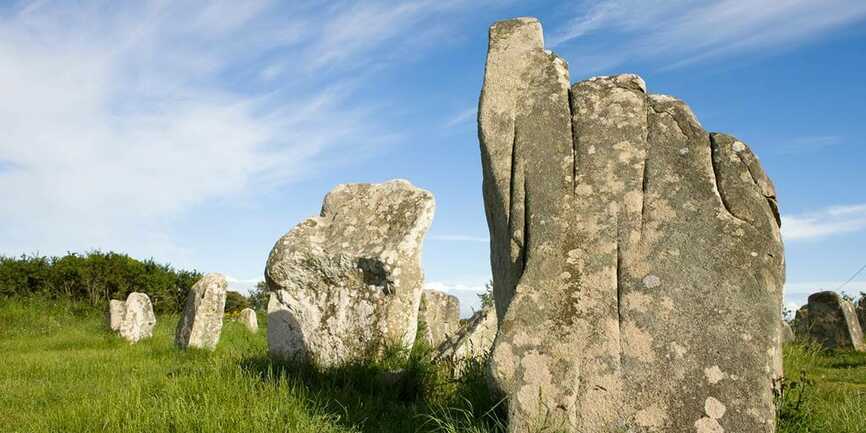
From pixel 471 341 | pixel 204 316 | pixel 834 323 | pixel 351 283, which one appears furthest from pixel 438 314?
pixel 834 323

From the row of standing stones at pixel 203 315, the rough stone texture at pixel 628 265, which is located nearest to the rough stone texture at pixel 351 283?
the rough stone texture at pixel 628 265

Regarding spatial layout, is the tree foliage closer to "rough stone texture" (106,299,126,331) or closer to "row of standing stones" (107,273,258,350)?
"rough stone texture" (106,299,126,331)

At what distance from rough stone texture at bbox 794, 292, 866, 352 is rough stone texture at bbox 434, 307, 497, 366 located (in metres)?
11.5

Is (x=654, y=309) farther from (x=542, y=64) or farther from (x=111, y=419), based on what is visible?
(x=111, y=419)

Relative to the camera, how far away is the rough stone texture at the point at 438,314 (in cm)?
1269

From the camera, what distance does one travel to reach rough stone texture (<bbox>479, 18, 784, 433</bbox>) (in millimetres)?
4633

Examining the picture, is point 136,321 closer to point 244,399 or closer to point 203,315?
point 203,315

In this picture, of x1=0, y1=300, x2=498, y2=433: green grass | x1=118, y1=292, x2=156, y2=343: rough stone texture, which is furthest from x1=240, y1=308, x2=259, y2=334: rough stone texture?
x1=0, y1=300, x2=498, y2=433: green grass

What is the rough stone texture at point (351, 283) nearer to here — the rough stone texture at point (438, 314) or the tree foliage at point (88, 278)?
the rough stone texture at point (438, 314)

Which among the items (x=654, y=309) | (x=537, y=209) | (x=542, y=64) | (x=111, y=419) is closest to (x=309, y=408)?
(x=111, y=419)

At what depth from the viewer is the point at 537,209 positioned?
5.13m

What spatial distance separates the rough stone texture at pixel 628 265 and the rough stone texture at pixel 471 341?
8.25 ft

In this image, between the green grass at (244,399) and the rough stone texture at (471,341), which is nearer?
the green grass at (244,399)

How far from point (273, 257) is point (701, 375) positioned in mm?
5773
